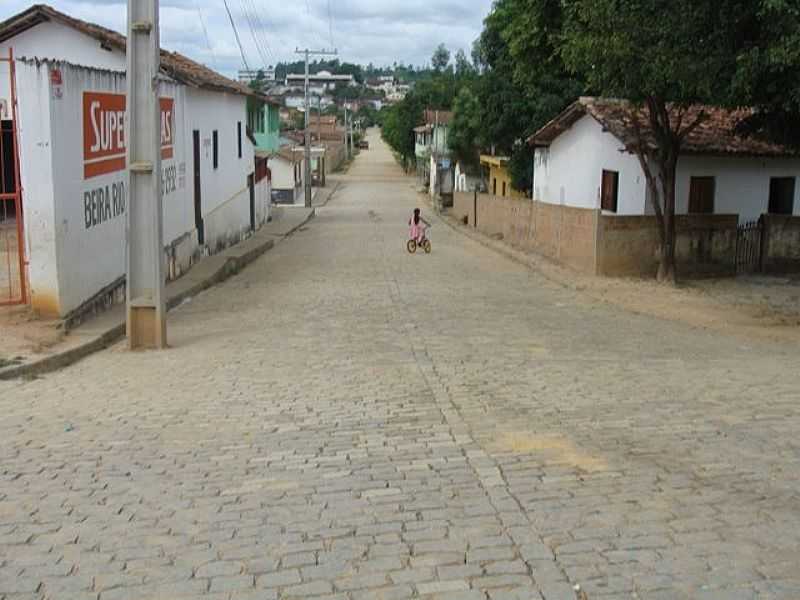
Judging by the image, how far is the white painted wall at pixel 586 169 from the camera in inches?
903

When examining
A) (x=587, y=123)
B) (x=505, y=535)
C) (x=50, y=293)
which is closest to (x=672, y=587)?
(x=505, y=535)

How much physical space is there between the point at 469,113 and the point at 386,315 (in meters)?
30.5

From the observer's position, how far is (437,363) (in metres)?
9.50

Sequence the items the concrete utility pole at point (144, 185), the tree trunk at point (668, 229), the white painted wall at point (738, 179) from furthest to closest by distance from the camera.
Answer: the white painted wall at point (738, 179), the tree trunk at point (668, 229), the concrete utility pole at point (144, 185)

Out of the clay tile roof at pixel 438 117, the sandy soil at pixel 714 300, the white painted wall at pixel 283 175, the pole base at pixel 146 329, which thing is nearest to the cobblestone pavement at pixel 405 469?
the pole base at pixel 146 329

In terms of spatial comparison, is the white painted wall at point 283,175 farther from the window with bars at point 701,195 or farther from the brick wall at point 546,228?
the window with bars at point 701,195

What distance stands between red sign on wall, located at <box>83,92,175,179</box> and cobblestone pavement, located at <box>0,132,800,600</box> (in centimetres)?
270

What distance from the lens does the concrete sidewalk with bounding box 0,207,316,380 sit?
9.14 meters

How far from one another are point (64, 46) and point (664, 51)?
540 inches

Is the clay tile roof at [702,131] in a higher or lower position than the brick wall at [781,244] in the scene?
higher

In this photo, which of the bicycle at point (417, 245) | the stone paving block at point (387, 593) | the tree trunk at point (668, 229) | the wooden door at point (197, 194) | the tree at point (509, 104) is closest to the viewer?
the stone paving block at point (387, 593)

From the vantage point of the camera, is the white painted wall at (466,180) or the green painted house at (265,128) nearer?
the green painted house at (265,128)

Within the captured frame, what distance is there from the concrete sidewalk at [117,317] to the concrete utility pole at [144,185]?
1.93 ft

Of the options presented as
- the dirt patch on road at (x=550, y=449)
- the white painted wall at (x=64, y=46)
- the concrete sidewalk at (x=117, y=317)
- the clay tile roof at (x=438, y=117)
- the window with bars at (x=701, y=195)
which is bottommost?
the concrete sidewalk at (x=117, y=317)
